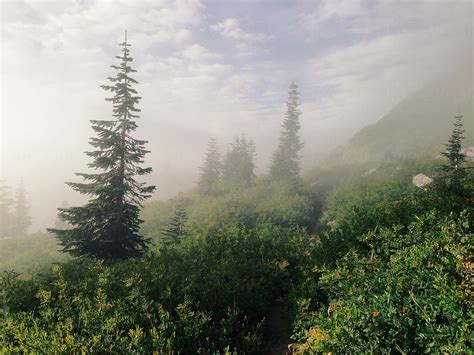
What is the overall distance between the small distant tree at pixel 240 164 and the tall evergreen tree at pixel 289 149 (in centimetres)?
419

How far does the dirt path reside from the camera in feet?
21.7

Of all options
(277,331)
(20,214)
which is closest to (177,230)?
(277,331)

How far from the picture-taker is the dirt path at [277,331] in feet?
21.7

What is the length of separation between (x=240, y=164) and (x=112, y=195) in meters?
37.7

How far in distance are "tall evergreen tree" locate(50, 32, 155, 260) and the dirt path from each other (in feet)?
31.9

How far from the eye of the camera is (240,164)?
52750 millimetres

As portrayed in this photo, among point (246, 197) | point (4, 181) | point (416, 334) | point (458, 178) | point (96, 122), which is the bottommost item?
point (4, 181)

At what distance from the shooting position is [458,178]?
9.85 m

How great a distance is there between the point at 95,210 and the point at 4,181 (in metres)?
57.9

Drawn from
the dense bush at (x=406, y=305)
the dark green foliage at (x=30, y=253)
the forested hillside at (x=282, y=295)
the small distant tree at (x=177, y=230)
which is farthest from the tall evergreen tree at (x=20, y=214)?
the dense bush at (x=406, y=305)

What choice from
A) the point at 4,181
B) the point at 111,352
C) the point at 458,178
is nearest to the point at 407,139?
the point at 458,178

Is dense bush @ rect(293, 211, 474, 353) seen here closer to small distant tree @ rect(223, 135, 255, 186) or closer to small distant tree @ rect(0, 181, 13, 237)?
small distant tree @ rect(223, 135, 255, 186)

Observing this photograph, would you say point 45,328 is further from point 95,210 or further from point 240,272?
point 95,210

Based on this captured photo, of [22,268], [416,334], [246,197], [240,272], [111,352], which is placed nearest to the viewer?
[416,334]
